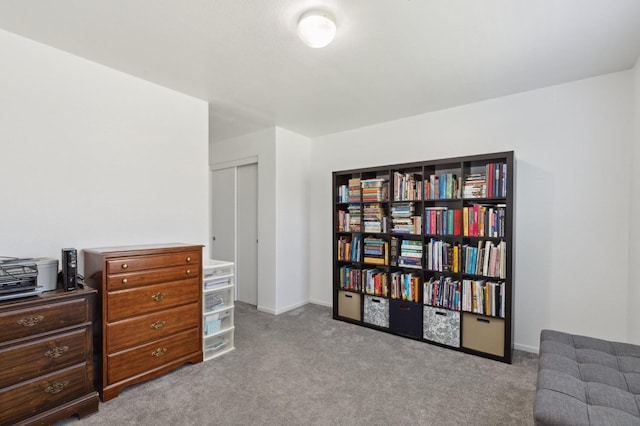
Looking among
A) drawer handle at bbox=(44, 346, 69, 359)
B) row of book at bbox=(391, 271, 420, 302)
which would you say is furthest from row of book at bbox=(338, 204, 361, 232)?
drawer handle at bbox=(44, 346, 69, 359)

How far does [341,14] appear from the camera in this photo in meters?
1.79

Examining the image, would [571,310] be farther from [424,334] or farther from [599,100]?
[599,100]

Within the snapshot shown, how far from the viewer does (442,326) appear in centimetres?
295

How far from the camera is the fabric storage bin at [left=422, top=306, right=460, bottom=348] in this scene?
9.44 feet

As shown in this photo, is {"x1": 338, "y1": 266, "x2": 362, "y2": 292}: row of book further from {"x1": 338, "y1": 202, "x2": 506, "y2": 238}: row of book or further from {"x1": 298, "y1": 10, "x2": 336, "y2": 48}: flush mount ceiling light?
{"x1": 298, "y1": 10, "x2": 336, "y2": 48}: flush mount ceiling light

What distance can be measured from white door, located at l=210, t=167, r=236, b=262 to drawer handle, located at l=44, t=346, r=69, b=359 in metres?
2.76

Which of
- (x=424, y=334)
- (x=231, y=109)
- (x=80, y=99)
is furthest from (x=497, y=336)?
(x=80, y=99)

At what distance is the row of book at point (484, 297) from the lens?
104 inches

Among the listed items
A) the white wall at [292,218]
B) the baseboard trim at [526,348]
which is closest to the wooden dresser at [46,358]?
the white wall at [292,218]

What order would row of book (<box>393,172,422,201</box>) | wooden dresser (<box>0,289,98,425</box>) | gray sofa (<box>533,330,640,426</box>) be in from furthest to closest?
row of book (<box>393,172,422,201</box>) < wooden dresser (<box>0,289,98,425</box>) < gray sofa (<box>533,330,640,426</box>)

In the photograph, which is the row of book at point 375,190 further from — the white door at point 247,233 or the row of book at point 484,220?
the white door at point 247,233

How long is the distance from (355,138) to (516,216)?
82.2 inches

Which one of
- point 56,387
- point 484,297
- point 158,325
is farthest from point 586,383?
point 56,387

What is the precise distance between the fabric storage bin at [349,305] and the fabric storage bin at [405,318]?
41cm
